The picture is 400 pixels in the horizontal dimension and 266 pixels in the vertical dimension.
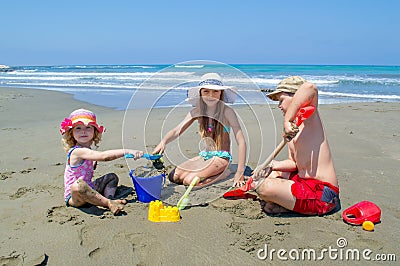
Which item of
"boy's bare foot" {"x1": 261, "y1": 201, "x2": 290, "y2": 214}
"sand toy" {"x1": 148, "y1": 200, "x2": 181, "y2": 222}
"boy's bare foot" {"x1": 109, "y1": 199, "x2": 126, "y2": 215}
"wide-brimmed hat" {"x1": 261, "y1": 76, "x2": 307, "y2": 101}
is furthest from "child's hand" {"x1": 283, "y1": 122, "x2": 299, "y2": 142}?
"boy's bare foot" {"x1": 109, "y1": 199, "x2": 126, "y2": 215}

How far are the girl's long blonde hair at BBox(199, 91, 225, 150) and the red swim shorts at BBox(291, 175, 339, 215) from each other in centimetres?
129

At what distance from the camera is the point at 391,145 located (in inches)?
225

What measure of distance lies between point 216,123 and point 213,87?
0.50m

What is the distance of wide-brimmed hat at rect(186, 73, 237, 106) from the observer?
3.95 meters

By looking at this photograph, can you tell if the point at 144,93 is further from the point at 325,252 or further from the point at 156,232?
the point at 325,252

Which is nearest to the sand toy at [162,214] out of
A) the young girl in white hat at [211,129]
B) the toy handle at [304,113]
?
the young girl in white hat at [211,129]

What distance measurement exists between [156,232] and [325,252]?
1.29 meters

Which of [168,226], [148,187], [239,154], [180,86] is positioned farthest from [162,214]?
[180,86]

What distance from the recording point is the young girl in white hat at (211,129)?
403cm

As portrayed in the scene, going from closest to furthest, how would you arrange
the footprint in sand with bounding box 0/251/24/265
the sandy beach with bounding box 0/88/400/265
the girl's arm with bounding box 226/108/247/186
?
the footprint in sand with bounding box 0/251/24/265 < the sandy beach with bounding box 0/88/400/265 < the girl's arm with bounding box 226/108/247/186

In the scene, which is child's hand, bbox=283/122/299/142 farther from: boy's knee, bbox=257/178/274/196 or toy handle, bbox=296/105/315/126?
boy's knee, bbox=257/178/274/196

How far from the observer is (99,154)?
3.30m

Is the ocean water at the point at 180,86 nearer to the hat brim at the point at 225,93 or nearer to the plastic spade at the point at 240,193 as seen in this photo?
the hat brim at the point at 225,93

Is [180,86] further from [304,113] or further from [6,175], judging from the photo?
[304,113]
